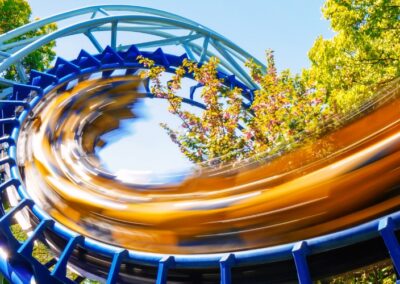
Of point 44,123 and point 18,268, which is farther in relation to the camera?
point 44,123

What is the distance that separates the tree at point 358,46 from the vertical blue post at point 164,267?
4.94 metres

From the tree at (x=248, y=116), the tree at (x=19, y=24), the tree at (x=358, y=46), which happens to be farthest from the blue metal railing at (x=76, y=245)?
the tree at (x=19, y=24)

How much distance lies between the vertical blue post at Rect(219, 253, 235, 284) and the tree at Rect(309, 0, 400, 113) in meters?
5.02

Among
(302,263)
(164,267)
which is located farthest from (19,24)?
(302,263)

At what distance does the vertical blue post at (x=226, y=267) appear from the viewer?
13.0 feet

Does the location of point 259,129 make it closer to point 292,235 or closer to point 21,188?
point 21,188

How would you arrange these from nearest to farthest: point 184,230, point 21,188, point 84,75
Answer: point 184,230
point 21,188
point 84,75

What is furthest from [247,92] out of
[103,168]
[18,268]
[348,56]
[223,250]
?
[223,250]

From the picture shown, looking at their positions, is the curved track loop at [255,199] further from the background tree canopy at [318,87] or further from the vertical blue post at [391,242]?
the background tree canopy at [318,87]

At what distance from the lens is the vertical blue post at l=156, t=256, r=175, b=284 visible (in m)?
4.29

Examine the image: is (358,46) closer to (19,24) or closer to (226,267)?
(226,267)

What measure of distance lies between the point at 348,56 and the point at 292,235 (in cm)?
582

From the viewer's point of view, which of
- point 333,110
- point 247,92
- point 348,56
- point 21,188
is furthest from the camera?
point 247,92

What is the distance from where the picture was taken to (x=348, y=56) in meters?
8.98
